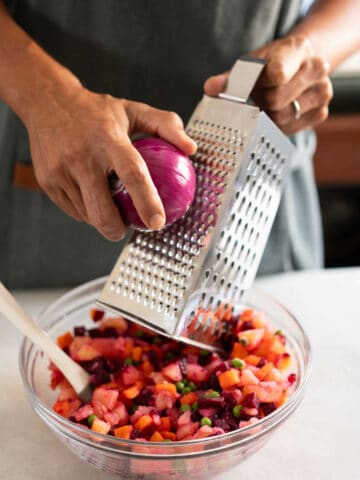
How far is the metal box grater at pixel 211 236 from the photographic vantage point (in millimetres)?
1074

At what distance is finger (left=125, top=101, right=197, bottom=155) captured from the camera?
105cm


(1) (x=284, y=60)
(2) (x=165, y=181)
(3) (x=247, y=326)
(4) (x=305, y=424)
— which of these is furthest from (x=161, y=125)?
(4) (x=305, y=424)

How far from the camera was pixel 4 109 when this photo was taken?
1.54 metres

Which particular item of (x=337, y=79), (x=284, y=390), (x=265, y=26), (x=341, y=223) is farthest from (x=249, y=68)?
(x=341, y=223)

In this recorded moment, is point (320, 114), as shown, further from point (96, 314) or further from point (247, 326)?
point (96, 314)

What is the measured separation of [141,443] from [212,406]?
167 mm

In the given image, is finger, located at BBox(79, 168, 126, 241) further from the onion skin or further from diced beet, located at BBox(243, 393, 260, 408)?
A: diced beet, located at BBox(243, 393, 260, 408)

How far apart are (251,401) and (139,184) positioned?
14.8 inches

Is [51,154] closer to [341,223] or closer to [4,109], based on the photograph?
[4,109]

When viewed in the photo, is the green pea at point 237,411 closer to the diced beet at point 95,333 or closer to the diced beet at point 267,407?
the diced beet at point 267,407

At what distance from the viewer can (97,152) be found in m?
1.02

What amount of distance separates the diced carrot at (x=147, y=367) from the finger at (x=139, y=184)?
306mm

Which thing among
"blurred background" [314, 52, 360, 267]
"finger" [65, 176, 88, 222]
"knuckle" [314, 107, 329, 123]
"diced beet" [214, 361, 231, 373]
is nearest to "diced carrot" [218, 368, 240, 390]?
"diced beet" [214, 361, 231, 373]

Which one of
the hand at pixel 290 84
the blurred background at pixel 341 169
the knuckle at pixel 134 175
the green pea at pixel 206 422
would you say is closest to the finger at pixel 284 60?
the hand at pixel 290 84
